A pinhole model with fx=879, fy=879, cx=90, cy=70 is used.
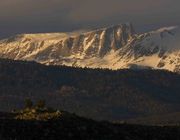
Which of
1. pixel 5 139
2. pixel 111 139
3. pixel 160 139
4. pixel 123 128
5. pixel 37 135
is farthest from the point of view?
pixel 123 128

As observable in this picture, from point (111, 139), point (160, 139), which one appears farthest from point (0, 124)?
point (160, 139)

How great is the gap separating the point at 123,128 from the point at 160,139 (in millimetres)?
9601

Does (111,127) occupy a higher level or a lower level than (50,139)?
higher

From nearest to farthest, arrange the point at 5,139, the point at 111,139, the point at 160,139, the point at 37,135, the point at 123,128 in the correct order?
the point at 5,139
the point at 37,135
the point at 111,139
the point at 160,139
the point at 123,128

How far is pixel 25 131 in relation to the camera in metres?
110

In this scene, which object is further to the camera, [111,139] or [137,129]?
[137,129]

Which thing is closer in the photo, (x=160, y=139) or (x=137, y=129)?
(x=160, y=139)

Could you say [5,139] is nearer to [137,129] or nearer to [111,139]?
[111,139]

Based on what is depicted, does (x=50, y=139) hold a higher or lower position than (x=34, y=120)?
lower

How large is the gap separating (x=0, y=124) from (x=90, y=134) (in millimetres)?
11863

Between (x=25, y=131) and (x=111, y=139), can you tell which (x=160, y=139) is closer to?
(x=111, y=139)

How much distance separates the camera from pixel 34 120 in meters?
120

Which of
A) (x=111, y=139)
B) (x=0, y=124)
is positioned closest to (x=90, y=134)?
(x=111, y=139)

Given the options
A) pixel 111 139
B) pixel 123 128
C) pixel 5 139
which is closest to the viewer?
pixel 5 139
